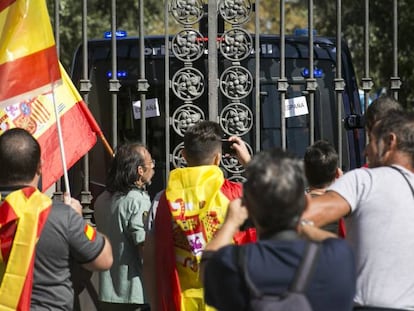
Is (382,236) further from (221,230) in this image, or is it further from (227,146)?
(227,146)

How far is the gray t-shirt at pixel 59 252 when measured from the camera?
4633 mm

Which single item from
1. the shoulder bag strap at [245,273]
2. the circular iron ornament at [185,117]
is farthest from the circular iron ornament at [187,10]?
the shoulder bag strap at [245,273]

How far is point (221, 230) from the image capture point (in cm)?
404

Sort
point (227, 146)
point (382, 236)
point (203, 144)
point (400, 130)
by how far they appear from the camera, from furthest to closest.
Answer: point (227, 146) → point (203, 144) → point (400, 130) → point (382, 236)

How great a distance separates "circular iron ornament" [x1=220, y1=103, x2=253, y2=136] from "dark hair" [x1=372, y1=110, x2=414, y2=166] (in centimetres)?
207

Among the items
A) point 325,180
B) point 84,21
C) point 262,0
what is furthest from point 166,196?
point 262,0

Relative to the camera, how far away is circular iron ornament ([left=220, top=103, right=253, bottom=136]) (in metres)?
6.70

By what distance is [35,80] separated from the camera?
19.6 ft

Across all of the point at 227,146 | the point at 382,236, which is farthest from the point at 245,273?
the point at 227,146

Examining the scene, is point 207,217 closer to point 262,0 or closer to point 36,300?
point 36,300

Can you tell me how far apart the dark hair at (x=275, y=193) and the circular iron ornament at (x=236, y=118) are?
10.2 ft

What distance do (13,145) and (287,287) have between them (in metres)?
1.81

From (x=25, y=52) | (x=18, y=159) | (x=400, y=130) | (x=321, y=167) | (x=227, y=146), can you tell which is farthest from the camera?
(x=25, y=52)

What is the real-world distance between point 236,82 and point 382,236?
8.19 feet
